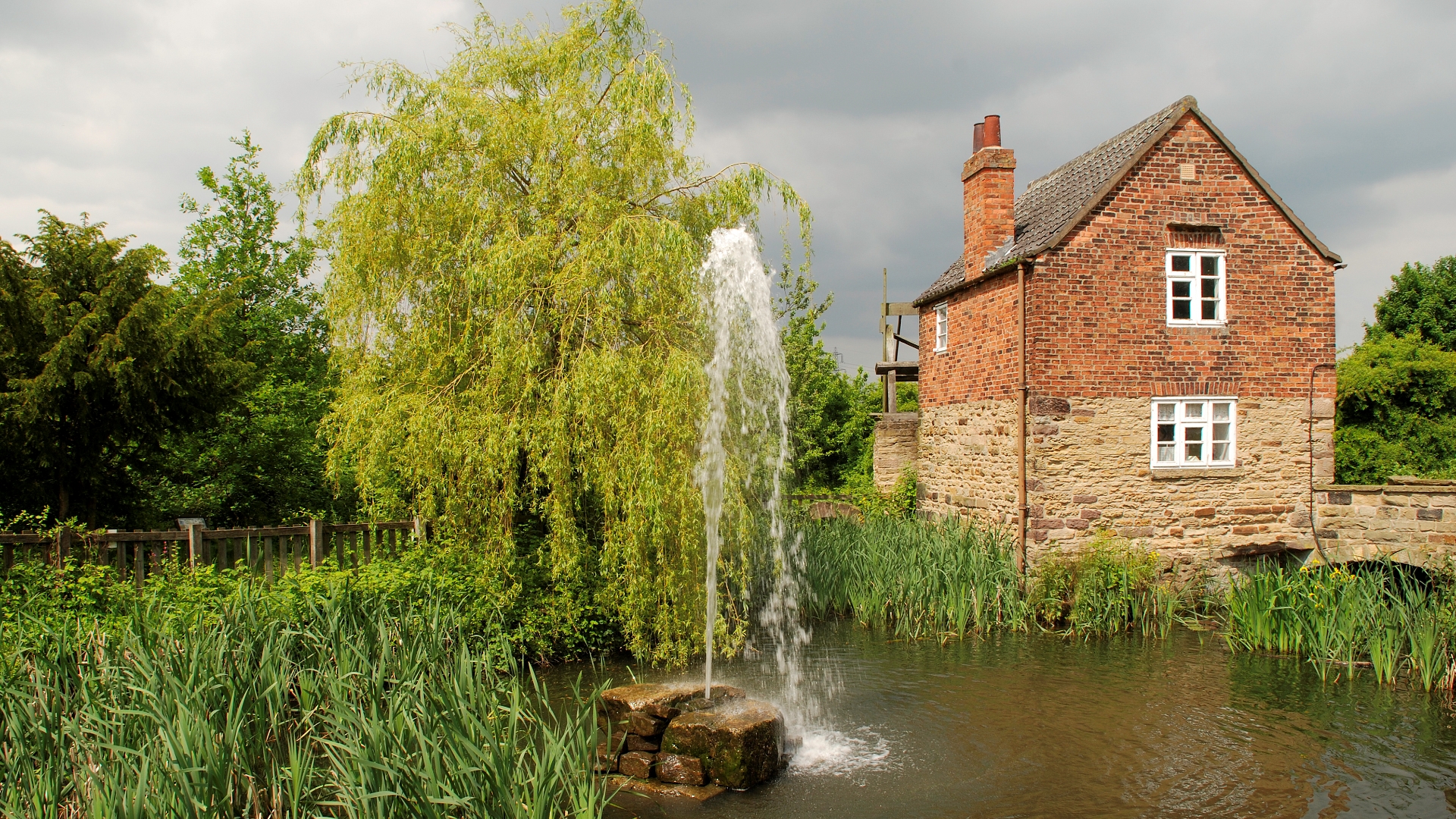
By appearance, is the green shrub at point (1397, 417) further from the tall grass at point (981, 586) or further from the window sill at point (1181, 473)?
the tall grass at point (981, 586)

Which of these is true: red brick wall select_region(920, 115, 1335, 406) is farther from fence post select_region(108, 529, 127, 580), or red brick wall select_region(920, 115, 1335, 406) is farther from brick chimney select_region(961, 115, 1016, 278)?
fence post select_region(108, 529, 127, 580)

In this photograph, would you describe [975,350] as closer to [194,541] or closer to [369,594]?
[369,594]

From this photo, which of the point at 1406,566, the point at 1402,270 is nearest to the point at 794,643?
the point at 1406,566

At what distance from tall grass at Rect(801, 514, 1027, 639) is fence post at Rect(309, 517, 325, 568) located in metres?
6.64

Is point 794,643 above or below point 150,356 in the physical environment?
below

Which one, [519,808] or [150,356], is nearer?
[519,808]

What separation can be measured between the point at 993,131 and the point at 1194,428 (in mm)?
6149

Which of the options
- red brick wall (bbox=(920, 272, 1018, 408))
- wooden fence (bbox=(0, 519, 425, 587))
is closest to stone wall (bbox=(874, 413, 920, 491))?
red brick wall (bbox=(920, 272, 1018, 408))

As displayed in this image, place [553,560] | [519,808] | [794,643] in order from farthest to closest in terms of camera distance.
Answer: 1. [794,643]
2. [553,560]
3. [519,808]

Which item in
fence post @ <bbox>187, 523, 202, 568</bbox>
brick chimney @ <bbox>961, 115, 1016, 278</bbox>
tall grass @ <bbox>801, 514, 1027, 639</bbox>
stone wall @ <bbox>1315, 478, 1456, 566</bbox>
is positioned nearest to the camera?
fence post @ <bbox>187, 523, 202, 568</bbox>

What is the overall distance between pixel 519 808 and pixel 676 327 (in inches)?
234

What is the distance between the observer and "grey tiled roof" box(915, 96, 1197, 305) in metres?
13.5

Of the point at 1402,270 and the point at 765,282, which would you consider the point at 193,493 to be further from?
the point at 1402,270

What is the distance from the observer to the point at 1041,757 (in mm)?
7227
